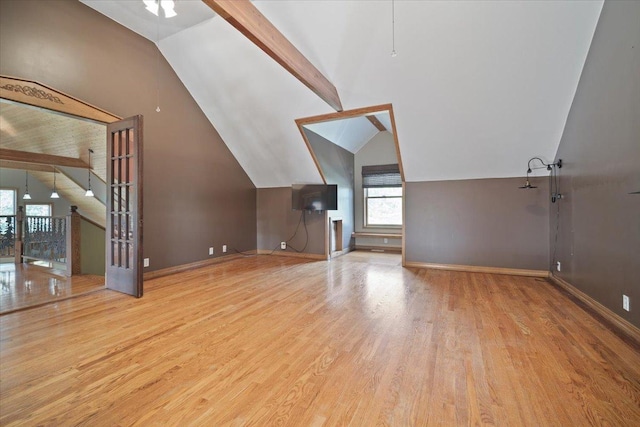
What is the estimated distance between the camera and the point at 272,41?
2.89 metres

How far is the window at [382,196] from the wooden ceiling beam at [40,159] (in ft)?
20.8

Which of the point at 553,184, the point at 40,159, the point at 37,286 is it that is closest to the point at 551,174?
the point at 553,184

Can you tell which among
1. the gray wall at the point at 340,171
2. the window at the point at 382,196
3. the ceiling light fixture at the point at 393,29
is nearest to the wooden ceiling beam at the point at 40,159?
the gray wall at the point at 340,171

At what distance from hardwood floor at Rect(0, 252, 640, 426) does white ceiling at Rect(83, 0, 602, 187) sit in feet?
7.70

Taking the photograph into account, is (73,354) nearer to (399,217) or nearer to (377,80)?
(377,80)

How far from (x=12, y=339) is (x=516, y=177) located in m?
6.46

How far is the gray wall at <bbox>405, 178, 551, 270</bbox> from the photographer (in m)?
4.47

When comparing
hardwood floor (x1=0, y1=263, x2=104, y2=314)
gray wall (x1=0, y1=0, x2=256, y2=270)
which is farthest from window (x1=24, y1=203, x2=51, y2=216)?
gray wall (x1=0, y1=0, x2=256, y2=270)

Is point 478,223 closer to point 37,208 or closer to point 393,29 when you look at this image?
point 393,29

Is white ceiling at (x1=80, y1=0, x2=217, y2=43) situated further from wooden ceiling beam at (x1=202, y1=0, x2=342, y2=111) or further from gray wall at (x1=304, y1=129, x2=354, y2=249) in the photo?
gray wall at (x1=304, y1=129, x2=354, y2=249)

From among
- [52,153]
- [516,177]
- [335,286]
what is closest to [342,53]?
[335,286]

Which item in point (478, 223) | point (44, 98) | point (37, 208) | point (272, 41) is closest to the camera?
point (272, 41)

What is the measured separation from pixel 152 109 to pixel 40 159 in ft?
10.4

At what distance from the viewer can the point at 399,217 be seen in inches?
286
